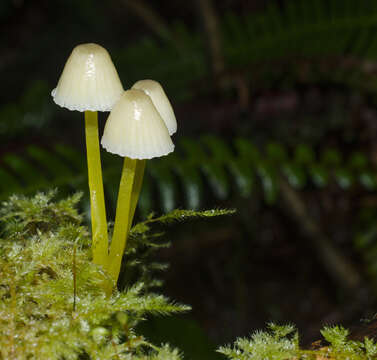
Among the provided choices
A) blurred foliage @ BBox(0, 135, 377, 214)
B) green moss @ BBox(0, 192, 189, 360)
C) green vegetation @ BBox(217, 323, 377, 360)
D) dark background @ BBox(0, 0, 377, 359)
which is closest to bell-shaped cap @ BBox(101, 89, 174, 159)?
green moss @ BBox(0, 192, 189, 360)

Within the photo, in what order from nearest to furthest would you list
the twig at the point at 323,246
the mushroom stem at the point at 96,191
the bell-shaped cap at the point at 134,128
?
the bell-shaped cap at the point at 134,128 < the mushroom stem at the point at 96,191 < the twig at the point at 323,246

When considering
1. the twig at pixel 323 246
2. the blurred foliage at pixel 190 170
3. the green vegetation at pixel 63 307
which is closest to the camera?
the green vegetation at pixel 63 307

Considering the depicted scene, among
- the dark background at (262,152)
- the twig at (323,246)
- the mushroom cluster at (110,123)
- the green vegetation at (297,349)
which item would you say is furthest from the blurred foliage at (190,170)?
the green vegetation at (297,349)

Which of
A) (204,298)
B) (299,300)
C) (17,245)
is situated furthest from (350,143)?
(17,245)

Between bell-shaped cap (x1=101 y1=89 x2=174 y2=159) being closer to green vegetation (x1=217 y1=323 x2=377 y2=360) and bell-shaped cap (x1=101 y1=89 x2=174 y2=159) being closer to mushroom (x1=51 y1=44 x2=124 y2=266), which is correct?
mushroom (x1=51 y1=44 x2=124 y2=266)

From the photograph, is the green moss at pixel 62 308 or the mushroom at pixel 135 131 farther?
the mushroom at pixel 135 131

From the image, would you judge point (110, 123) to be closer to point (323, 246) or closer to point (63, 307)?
point (63, 307)

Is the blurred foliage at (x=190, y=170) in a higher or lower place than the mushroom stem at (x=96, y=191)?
higher

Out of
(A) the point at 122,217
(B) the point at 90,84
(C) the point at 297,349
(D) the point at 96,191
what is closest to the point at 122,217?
(A) the point at 122,217

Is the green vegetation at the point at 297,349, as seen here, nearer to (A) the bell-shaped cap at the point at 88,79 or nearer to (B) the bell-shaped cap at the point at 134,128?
(B) the bell-shaped cap at the point at 134,128
